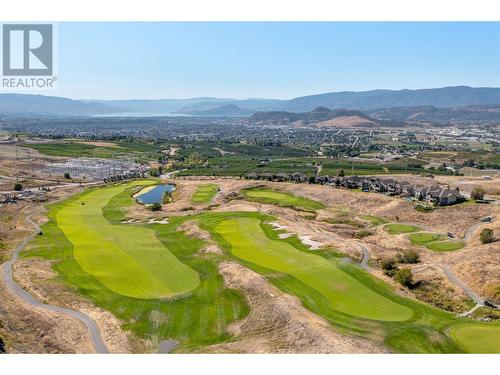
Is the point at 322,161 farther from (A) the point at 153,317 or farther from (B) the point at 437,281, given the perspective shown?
(A) the point at 153,317

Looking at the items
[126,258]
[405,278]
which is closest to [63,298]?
[126,258]

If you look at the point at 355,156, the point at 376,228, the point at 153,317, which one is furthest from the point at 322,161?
the point at 153,317

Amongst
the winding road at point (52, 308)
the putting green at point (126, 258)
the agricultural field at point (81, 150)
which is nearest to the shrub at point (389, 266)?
the putting green at point (126, 258)

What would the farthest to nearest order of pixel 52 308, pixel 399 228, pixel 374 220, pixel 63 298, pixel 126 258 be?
pixel 374 220, pixel 399 228, pixel 126 258, pixel 63 298, pixel 52 308

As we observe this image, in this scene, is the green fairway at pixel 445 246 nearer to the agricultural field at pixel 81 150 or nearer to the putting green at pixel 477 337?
the putting green at pixel 477 337

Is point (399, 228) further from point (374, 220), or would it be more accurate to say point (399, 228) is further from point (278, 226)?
point (278, 226)

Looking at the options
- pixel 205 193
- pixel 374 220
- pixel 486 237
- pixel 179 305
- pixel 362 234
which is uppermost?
pixel 486 237
